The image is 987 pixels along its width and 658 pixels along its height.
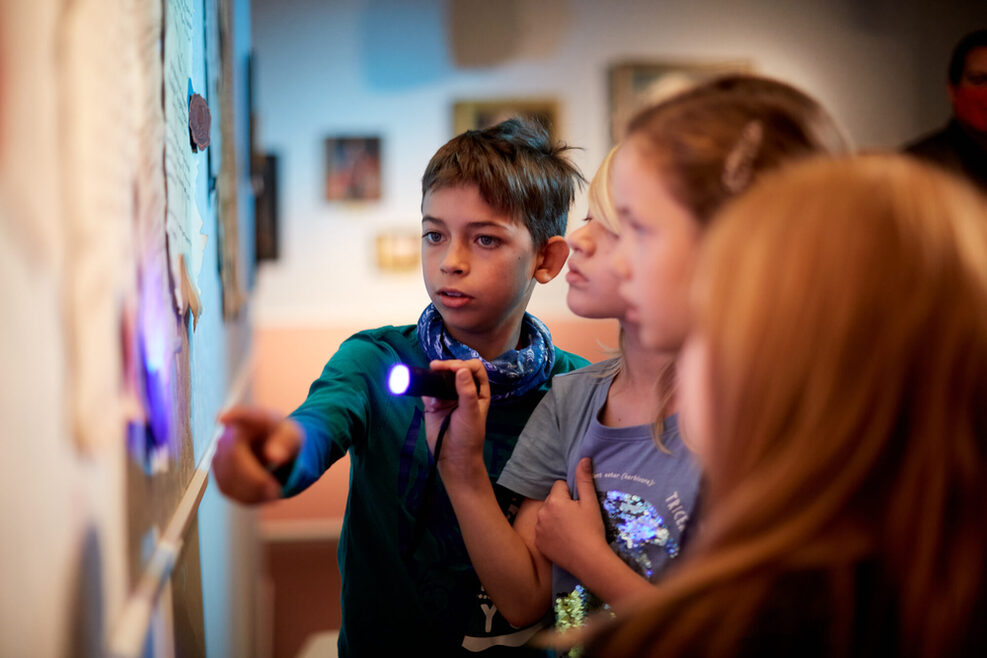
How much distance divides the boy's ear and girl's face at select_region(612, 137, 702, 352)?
543mm

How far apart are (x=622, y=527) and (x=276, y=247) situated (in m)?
3.09

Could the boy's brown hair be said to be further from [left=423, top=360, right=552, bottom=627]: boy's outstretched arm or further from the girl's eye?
[left=423, top=360, right=552, bottom=627]: boy's outstretched arm

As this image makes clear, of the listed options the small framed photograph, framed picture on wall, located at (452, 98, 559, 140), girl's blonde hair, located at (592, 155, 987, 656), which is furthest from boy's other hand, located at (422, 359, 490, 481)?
framed picture on wall, located at (452, 98, 559, 140)

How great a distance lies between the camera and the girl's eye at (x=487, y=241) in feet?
3.96

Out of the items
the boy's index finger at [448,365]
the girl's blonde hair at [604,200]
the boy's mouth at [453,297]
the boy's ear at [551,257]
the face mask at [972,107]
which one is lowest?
the boy's index finger at [448,365]

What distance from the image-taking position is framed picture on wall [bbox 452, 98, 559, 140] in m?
3.78

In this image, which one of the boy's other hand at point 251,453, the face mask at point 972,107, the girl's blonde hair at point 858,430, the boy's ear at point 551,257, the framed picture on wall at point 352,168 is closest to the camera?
the girl's blonde hair at point 858,430

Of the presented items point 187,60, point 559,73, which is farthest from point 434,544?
point 559,73

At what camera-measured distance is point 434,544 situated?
1.15 meters

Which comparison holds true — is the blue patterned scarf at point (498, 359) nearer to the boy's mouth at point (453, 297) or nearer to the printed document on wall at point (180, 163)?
the boy's mouth at point (453, 297)

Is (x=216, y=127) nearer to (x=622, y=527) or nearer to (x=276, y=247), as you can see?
(x=622, y=527)

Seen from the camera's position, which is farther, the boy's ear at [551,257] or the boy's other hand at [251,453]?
the boy's ear at [551,257]

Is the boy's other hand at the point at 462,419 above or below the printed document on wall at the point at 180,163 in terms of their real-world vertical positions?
below

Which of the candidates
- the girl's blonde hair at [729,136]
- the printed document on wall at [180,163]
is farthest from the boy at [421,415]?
the girl's blonde hair at [729,136]
